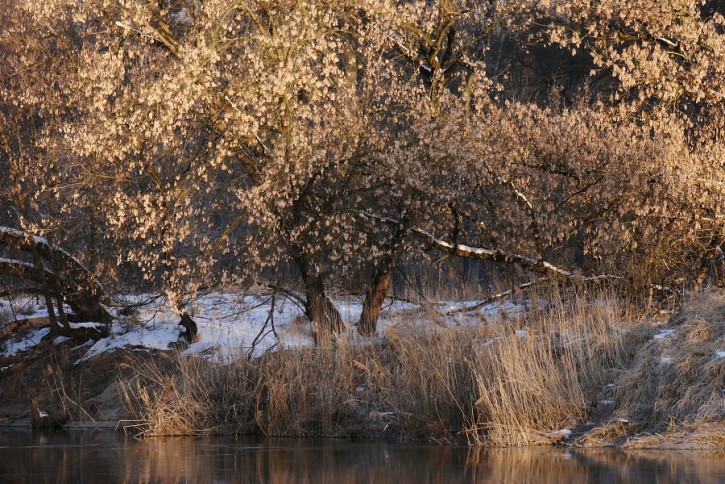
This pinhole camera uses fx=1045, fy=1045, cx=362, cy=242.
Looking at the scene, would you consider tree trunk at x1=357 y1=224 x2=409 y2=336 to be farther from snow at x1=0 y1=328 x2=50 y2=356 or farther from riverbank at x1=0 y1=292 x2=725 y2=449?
snow at x1=0 y1=328 x2=50 y2=356

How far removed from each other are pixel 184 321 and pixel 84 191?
10.6ft

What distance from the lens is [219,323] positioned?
19.2m

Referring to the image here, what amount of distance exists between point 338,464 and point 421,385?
2.34m

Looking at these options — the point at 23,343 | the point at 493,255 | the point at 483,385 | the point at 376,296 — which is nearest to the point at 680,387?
the point at 483,385

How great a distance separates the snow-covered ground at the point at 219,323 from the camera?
58.2ft

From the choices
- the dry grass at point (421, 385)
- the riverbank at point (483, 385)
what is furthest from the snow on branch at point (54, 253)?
the dry grass at point (421, 385)

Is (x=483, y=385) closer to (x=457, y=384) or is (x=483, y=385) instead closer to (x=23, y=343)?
(x=457, y=384)

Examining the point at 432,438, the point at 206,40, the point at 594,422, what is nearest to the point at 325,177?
the point at 206,40

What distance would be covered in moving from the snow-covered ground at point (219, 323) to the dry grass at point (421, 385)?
5.10ft

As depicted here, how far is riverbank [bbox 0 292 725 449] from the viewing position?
40.8 ft

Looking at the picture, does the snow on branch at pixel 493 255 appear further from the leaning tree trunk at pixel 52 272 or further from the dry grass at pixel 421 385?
the leaning tree trunk at pixel 52 272

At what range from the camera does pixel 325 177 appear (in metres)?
17.1

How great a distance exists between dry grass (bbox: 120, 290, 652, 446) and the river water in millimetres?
556

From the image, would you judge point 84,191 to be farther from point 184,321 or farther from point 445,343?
point 445,343
